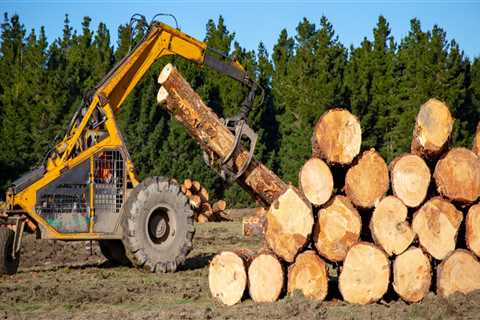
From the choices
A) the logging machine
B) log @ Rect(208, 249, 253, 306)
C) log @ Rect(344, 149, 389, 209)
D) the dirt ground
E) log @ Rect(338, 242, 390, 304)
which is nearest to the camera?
the dirt ground

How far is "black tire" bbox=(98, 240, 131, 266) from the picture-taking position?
1209 centimetres

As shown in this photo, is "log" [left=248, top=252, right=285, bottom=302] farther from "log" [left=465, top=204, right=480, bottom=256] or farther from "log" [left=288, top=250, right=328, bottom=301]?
"log" [left=465, top=204, right=480, bottom=256]

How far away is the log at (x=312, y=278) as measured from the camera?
779 centimetres

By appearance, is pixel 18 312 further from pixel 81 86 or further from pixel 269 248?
pixel 81 86

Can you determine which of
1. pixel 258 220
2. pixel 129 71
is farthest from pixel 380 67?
pixel 129 71

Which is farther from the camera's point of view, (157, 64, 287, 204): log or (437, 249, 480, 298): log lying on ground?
(157, 64, 287, 204): log

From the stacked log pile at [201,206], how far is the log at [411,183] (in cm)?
1547

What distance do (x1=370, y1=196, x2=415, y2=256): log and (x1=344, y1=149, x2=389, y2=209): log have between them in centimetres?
11

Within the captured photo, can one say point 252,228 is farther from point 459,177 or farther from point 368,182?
point 459,177

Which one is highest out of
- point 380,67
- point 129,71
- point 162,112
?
point 380,67

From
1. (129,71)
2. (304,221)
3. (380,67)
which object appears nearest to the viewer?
(304,221)

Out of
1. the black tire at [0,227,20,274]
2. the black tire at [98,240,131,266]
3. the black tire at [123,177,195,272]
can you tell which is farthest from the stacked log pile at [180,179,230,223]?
the black tire at [0,227,20,274]

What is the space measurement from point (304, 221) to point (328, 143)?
2.98ft

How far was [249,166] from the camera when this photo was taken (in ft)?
34.3
